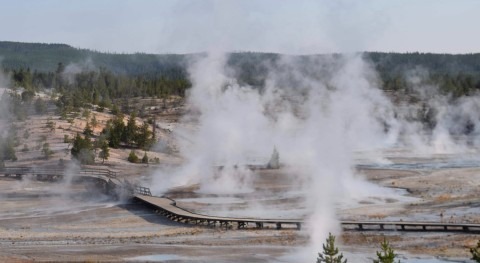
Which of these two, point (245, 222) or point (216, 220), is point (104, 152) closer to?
point (216, 220)

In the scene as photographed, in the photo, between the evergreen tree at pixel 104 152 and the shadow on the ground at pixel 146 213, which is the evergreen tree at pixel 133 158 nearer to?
the evergreen tree at pixel 104 152

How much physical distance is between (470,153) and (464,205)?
38.3 meters

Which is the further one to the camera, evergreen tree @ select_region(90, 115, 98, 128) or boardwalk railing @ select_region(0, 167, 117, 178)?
evergreen tree @ select_region(90, 115, 98, 128)

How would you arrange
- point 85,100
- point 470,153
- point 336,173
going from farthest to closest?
1. point 85,100
2. point 470,153
3. point 336,173

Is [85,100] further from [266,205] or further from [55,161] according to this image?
[266,205]

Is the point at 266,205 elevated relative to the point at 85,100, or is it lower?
lower

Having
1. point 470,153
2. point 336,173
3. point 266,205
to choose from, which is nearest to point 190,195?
point 266,205

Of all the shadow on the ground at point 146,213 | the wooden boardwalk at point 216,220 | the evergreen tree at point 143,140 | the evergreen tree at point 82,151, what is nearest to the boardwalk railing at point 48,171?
the evergreen tree at point 82,151

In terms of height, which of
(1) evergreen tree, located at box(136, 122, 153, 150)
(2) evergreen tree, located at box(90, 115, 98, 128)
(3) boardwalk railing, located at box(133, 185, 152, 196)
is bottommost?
(3) boardwalk railing, located at box(133, 185, 152, 196)

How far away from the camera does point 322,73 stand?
82.4m

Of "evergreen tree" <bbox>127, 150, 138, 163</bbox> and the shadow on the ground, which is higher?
"evergreen tree" <bbox>127, 150, 138, 163</bbox>

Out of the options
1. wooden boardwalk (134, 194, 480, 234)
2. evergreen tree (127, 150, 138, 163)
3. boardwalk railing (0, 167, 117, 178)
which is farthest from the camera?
evergreen tree (127, 150, 138, 163)

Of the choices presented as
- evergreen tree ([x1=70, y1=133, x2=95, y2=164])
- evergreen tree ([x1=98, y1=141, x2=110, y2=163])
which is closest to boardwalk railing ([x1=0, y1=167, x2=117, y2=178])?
evergreen tree ([x1=70, y1=133, x2=95, y2=164])

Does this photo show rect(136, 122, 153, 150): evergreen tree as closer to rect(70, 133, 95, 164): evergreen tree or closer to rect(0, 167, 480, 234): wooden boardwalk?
rect(70, 133, 95, 164): evergreen tree
